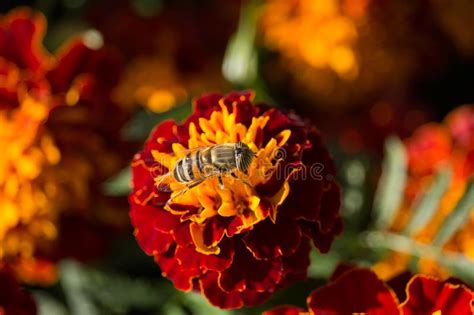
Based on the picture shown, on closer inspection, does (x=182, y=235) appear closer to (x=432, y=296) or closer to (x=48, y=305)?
(x=432, y=296)

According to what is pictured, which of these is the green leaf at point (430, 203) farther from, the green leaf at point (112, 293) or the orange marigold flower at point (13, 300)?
the orange marigold flower at point (13, 300)

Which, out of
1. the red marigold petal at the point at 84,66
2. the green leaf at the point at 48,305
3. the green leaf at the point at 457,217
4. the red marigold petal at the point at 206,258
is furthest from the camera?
the green leaf at the point at 48,305

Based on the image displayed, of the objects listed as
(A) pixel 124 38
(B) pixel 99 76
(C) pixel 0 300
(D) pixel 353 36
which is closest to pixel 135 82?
(A) pixel 124 38

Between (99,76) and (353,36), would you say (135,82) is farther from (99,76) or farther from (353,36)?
(353,36)

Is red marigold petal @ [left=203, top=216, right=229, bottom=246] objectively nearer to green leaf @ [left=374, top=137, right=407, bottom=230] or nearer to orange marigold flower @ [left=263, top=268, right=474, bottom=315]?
orange marigold flower @ [left=263, top=268, right=474, bottom=315]

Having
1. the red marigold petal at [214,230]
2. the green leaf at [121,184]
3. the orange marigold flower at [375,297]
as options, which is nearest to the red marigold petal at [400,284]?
the orange marigold flower at [375,297]

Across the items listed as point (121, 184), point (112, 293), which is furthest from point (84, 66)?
point (112, 293)
